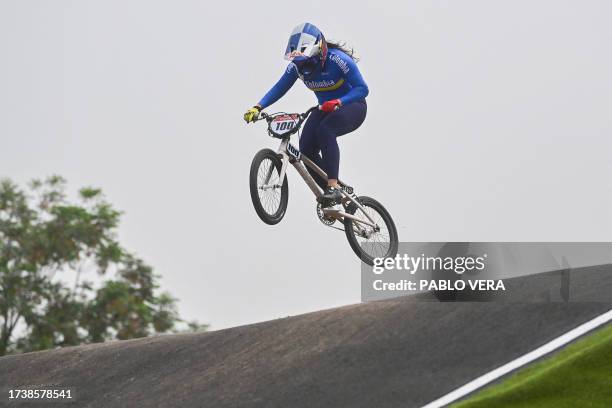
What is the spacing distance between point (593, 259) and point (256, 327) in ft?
17.6

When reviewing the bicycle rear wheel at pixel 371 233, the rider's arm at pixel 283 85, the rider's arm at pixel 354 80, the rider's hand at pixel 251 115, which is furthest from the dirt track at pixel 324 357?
the rider's arm at pixel 283 85

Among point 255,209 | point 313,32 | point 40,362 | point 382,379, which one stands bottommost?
point 382,379

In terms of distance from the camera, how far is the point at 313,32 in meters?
16.8

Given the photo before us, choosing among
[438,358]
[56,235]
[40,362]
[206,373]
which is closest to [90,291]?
[56,235]

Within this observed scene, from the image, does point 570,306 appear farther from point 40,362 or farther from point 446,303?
point 40,362

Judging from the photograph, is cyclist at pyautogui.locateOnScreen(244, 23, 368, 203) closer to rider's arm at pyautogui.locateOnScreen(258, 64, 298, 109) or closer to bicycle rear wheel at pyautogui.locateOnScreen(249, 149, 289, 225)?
rider's arm at pyautogui.locateOnScreen(258, 64, 298, 109)

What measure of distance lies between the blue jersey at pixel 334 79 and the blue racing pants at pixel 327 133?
250mm

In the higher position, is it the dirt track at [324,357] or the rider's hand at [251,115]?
the rider's hand at [251,115]

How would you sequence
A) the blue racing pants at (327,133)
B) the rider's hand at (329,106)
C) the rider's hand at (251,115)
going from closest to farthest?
the rider's hand at (251,115) < the rider's hand at (329,106) < the blue racing pants at (327,133)

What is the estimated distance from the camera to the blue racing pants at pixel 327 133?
17.1 meters

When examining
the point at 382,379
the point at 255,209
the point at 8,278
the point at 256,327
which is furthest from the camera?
the point at 8,278

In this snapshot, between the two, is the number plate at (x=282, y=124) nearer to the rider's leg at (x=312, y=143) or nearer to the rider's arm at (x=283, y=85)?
the rider's arm at (x=283, y=85)

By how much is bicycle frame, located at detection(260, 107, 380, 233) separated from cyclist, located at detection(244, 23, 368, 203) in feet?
0.53

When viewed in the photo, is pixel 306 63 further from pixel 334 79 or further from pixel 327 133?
pixel 327 133
